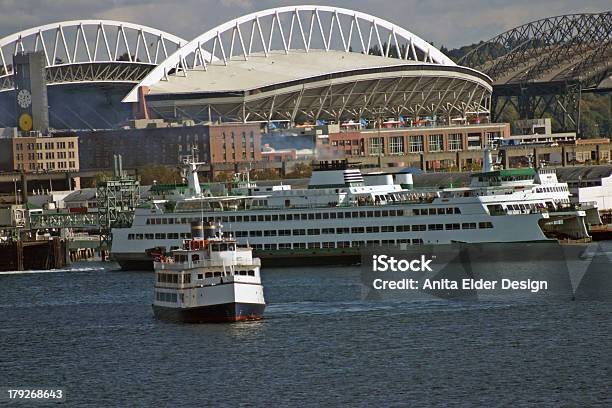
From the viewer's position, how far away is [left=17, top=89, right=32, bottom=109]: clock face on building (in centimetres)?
18500

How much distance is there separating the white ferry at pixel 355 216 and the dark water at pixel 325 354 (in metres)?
17.7

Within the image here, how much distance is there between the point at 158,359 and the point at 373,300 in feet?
55.1

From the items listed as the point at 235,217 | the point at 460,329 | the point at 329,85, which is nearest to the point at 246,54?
the point at 329,85

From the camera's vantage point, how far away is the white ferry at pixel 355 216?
92.4 m

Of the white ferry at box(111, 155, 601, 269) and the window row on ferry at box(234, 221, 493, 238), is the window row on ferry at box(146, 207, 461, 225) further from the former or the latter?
the window row on ferry at box(234, 221, 493, 238)

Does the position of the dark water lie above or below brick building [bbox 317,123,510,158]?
below

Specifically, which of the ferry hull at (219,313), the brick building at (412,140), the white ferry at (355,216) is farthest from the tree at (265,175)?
the ferry hull at (219,313)

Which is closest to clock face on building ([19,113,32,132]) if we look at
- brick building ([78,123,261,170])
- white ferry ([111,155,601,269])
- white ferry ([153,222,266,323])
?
brick building ([78,123,261,170])

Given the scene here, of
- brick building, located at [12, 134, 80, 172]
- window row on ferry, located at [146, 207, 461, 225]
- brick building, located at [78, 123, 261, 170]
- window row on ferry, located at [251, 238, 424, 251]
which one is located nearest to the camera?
window row on ferry, located at [146, 207, 461, 225]

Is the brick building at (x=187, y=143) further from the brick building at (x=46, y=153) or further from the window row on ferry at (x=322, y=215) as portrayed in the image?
the window row on ferry at (x=322, y=215)

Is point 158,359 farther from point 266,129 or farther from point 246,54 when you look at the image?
point 246,54

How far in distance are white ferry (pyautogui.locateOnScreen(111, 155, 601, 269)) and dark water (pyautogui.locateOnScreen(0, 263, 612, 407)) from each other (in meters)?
17.7

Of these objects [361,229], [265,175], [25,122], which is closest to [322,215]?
[361,229]

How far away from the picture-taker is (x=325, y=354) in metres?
57.1
